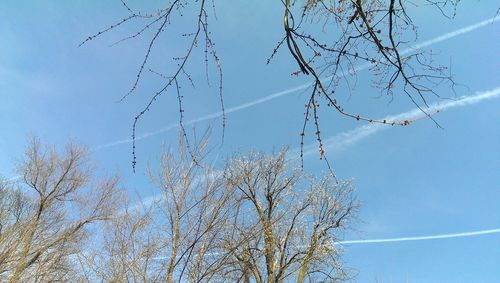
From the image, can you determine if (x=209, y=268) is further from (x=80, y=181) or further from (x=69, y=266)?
(x=80, y=181)

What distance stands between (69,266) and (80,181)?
8.95m

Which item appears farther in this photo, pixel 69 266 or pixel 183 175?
pixel 69 266

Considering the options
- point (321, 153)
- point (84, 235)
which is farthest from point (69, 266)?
point (321, 153)

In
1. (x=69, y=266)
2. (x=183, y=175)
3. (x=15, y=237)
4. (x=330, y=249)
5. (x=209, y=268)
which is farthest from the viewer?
(x=330, y=249)

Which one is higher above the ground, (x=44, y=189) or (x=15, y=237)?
(x=44, y=189)

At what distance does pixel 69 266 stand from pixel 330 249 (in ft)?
35.1

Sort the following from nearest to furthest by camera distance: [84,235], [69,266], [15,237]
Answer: [69,266]
[15,237]
[84,235]

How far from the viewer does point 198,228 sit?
676 cm

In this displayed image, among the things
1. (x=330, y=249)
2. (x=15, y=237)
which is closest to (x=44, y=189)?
(x=15, y=237)

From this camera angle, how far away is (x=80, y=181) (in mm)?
19531

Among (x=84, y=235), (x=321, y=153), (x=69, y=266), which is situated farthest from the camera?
(x=84, y=235)

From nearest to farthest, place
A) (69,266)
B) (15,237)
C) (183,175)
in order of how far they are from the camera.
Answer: (183,175)
(69,266)
(15,237)

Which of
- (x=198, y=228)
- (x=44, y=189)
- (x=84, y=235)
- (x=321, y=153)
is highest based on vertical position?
(x=44, y=189)

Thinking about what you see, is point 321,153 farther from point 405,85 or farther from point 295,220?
point 295,220
